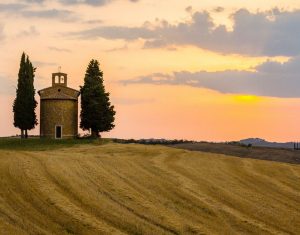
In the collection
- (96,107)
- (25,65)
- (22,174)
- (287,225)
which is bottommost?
(287,225)

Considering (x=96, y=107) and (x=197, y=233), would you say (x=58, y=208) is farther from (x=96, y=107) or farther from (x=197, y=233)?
(x=96, y=107)

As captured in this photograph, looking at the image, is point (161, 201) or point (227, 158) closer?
point (161, 201)

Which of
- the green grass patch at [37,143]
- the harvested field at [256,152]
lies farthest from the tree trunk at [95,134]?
the harvested field at [256,152]

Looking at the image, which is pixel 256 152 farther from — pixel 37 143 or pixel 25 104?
pixel 25 104

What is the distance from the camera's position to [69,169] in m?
29.5

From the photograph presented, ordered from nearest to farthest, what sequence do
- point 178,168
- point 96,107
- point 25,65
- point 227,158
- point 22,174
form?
point 22,174
point 178,168
point 227,158
point 96,107
point 25,65

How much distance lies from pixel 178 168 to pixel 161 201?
8974 mm

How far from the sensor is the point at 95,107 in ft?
234

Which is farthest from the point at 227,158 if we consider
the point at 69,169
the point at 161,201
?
the point at 161,201

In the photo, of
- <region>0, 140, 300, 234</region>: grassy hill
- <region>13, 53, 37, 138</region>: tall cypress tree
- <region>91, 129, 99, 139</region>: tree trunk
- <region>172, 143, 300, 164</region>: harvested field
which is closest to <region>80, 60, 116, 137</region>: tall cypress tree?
<region>91, 129, 99, 139</region>: tree trunk

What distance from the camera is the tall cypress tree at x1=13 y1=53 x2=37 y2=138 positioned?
74375 mm

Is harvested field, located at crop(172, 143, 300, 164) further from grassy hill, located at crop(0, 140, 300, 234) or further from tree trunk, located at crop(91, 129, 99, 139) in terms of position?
tree trunk, located at crop(91, 129, 99, 139)

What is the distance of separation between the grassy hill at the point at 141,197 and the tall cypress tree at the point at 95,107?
35.6 metres

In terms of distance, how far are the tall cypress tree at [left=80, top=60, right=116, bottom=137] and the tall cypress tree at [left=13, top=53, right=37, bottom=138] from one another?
7.30m
